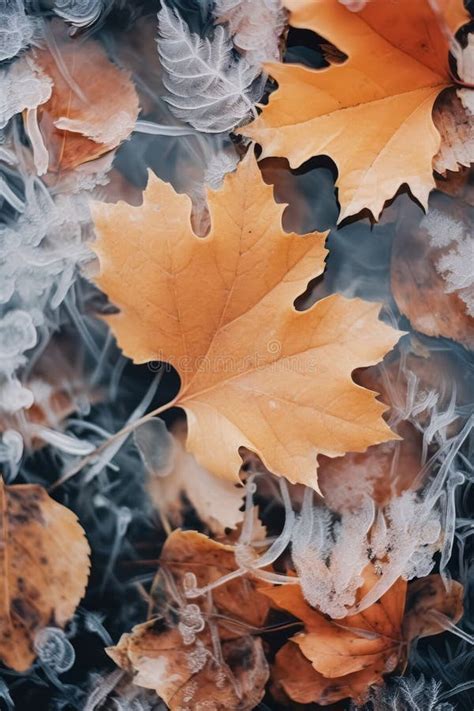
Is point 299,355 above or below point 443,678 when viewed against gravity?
above

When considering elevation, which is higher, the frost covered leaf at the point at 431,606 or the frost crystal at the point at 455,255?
the frost crystal at the point at 455,255

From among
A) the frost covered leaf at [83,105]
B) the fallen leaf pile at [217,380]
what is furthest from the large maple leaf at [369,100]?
the frost covered leaf at [83,105]

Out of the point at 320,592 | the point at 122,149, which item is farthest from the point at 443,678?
the point at 122,149

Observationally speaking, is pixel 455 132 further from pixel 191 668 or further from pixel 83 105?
pixel 191 668

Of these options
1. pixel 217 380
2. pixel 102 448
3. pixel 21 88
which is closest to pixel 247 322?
pixel 217 380

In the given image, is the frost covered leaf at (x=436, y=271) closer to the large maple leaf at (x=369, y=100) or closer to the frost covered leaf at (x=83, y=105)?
the large maple leaf at (x=369, y=100)

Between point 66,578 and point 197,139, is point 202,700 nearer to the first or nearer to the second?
point 66,578
